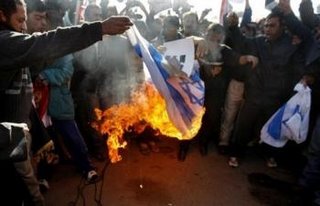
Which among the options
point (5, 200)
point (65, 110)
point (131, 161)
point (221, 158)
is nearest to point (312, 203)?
point (221, 158)

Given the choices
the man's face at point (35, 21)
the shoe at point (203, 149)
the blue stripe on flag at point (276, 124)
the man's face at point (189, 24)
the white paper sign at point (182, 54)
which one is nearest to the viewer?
the man's face at point (35, 21)

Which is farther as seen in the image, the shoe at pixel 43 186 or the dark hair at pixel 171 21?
the dark hair at pixel 171 21

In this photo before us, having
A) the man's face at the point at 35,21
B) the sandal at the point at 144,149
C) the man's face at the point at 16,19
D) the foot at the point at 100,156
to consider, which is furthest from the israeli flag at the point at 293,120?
the man's face at the point at 16,19

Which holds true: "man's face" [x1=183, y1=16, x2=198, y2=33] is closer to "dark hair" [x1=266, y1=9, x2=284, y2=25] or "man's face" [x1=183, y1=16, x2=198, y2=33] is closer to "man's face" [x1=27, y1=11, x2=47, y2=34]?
"dark hair" [x1=266, y1=9, x2=284, y2=25]

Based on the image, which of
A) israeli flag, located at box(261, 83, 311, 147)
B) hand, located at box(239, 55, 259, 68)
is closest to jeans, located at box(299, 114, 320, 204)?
israeli flag, located at box(261, 83, 311, 147)

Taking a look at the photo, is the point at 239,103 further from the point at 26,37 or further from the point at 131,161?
the point at 26,37

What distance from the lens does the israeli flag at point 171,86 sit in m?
3.96

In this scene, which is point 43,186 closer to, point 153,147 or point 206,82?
point 153,147

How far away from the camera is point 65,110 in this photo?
16.7 ft

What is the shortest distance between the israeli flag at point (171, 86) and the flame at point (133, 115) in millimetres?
517

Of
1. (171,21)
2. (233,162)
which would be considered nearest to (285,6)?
(171,21)

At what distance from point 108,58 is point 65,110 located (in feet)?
4.07

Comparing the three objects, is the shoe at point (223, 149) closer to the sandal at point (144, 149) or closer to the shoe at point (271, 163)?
the shoe at point (271, 163)

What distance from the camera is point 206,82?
644cm
